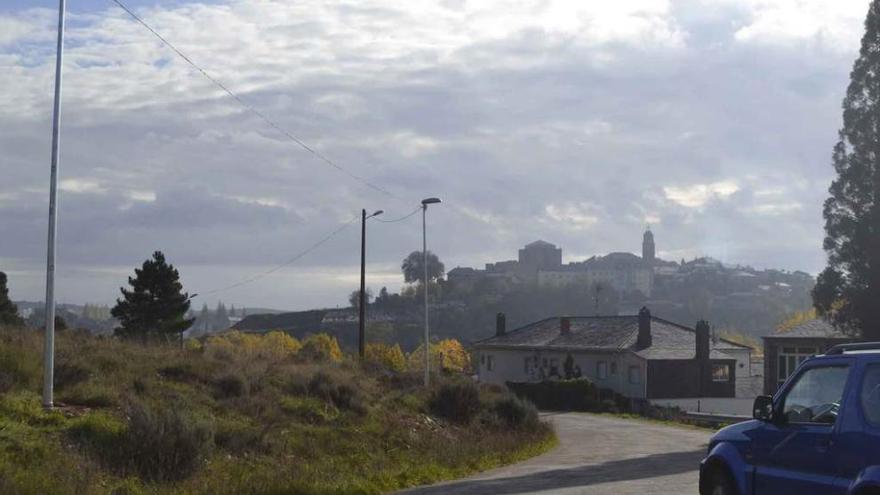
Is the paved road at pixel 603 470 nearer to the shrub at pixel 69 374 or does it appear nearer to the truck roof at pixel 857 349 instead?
the truck roof at pixel 857 349

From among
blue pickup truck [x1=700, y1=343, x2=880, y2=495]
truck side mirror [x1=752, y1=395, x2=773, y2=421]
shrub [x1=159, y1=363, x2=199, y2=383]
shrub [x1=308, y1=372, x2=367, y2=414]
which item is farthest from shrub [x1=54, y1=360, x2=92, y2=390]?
truck side mirror [x1=752, y1=395, x2=773, y2=421]

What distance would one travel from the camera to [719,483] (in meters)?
12.6

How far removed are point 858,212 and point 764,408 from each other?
27.0 metres

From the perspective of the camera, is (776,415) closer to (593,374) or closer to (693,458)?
(693,458)

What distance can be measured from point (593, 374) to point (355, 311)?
72018 mm

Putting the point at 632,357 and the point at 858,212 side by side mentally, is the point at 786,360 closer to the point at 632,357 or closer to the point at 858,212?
the point at 632,357

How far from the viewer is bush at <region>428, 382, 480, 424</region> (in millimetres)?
35156

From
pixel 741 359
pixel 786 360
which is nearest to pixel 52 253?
pixel 786 360

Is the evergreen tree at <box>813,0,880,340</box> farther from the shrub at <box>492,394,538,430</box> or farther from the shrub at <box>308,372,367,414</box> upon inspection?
the shrub at <box>308,372,367,414</box>

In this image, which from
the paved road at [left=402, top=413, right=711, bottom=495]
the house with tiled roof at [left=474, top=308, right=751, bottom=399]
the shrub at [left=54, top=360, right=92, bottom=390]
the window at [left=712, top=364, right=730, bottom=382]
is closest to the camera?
the paved road at [left=402, top=413, right=711, bottom=495]

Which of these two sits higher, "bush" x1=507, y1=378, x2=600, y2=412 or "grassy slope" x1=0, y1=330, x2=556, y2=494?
"grassy slope" x1=0, y1=330, x2=556, y2=494

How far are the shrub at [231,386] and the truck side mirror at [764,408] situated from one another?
59.6 feet

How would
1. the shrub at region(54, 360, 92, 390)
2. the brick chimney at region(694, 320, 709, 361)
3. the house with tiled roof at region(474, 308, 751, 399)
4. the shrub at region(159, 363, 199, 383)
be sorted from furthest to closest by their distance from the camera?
the brick chimney at region(694, 320, 709, 361) < the house with tiled roof at region(474, 308, 751, 399) < the shrub at region(159, 363, 199, 383) < the shrub at region(54, 360, 92, 390)

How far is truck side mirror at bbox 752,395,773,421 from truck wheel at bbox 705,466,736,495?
1.01 metres
